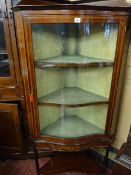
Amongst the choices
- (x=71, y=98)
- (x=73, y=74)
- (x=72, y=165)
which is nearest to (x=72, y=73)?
(x=73, y=74)

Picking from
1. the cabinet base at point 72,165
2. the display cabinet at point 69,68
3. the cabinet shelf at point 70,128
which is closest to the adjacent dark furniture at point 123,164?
the display cabinet at point 69,68

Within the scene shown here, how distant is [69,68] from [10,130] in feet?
2.78

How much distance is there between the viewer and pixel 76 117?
1.58 metres

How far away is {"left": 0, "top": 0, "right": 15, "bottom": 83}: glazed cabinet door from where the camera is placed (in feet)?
4.08

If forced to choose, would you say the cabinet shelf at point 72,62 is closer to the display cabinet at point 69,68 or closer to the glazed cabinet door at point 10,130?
the display cabinet at point 69,68

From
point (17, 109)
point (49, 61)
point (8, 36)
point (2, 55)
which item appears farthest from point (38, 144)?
point (8, 36)

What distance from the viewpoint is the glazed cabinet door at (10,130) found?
4.96ft

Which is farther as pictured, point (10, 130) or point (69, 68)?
point (10, 130)

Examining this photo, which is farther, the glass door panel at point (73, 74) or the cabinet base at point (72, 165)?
the cabinet base at point (72, 165)

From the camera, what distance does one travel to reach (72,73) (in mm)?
1369

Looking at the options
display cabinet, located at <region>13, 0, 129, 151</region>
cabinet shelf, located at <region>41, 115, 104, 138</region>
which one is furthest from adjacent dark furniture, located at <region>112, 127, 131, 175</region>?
cabinet shelf, located at <region>41, 115, 104, 138</region>

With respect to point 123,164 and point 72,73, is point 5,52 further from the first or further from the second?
point 123,164

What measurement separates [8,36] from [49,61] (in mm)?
409

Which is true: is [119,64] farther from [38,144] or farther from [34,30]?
[38,144]
